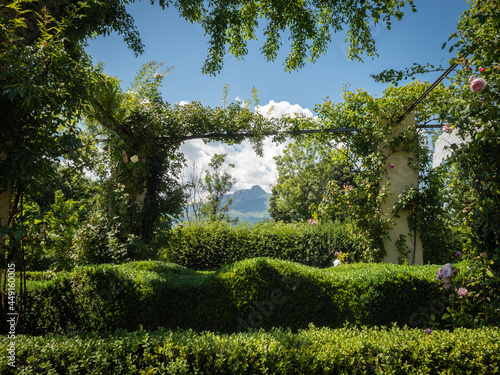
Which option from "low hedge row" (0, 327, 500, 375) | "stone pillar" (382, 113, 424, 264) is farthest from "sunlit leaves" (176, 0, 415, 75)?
"low hedge row" (0, 327, 500, 375)

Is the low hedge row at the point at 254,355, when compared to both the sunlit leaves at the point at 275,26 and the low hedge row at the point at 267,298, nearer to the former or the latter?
the low hedge row at the point at 267,298

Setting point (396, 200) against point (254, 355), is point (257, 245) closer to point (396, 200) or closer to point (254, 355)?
point (396, 200)

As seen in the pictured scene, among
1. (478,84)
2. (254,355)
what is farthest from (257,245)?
(478,84)

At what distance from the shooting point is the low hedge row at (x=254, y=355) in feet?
6.55

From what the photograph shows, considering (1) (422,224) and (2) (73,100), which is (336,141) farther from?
(2) (73,100)

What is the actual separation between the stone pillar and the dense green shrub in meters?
1.02

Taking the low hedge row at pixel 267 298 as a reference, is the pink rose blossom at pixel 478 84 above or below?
above

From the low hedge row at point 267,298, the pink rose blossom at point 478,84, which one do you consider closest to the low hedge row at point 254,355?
the low hedge row at point 267,298

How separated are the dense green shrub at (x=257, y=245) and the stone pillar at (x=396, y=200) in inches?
40.1

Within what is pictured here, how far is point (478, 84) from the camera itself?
2648mm

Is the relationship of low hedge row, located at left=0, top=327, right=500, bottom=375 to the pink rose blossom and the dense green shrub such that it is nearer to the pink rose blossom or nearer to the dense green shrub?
the pink rose blossom

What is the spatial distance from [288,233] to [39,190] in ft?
17.3

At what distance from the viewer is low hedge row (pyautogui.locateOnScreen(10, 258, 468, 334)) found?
3275 mm

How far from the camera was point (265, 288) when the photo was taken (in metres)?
3.36
